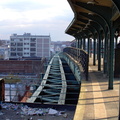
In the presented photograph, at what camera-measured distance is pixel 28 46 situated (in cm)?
8312

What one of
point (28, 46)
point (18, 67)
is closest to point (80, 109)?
point (18, 67)

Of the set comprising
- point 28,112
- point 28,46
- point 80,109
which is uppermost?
point 28,46

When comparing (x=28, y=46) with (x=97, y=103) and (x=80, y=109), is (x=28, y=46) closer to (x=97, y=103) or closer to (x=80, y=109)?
(x=97, y=103)

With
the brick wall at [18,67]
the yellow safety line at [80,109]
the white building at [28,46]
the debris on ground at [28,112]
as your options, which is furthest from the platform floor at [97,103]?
the white building at [28,46]

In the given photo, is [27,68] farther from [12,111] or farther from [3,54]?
[12,111]

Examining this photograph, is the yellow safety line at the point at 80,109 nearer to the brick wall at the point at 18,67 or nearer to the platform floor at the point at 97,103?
the platform floor at the point at 97,103

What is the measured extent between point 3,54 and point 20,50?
28.2ft

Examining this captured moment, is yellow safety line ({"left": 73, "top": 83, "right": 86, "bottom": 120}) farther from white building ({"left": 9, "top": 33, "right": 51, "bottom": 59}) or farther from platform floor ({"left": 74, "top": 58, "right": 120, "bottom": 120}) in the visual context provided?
white building ({"left": 9, "top": 33, "right": 51, "bottom": 59})

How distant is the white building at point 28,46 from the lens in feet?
272

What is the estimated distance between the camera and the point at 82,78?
428 inches

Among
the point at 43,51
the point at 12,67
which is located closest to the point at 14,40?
the point at 43,51

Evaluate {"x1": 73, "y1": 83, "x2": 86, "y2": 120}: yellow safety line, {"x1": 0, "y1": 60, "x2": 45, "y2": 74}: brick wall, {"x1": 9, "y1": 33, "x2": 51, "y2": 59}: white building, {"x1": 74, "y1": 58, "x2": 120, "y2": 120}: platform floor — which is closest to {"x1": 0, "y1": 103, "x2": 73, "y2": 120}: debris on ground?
{"x1": 73, "y1": 83, "x2": 86, "y2": 120}: yellow safety line

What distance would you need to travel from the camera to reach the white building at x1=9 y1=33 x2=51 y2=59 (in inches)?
3260

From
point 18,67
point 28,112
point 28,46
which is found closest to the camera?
point 28,112
